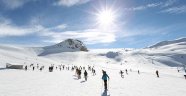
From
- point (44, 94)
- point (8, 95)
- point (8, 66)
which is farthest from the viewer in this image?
point (8, 66)

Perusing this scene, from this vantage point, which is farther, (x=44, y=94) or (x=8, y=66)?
(x=8, y=66)

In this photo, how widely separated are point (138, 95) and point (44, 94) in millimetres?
5948

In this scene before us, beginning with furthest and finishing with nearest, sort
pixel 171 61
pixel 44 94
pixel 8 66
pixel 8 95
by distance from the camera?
1. pixel 171 61
2. pixel 8 66
3. pixel 44 94
4. pixel 8 95

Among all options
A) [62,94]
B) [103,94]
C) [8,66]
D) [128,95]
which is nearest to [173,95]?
[128,95]

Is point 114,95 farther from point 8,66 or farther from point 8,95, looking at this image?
point 8,66

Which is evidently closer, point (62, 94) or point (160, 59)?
point (62, 94)

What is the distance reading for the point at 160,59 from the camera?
185250mm

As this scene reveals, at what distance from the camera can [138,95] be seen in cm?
1593

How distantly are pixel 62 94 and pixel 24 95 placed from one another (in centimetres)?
233

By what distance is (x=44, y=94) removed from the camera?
15.9m

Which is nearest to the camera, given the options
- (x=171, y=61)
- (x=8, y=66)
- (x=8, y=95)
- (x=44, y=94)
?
(x=8, y=95)

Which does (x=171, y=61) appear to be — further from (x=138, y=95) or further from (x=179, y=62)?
(x=138, y=95)

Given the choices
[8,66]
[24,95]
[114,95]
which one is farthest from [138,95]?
[8,66]

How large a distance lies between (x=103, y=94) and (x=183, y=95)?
5142 millimetres
